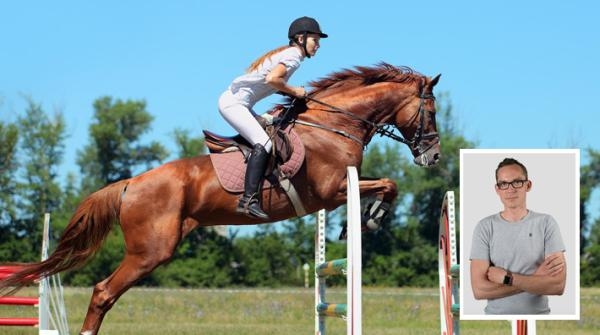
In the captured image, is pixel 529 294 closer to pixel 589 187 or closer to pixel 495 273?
pixel 495 273

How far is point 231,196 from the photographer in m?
7.55

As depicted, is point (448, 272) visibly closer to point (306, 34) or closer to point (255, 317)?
point (306, 34)

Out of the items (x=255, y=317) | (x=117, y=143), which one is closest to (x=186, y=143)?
(x=117, y=143)

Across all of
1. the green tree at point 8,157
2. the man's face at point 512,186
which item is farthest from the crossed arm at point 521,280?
the green tree at point 8,157

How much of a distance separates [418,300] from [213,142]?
13.3m

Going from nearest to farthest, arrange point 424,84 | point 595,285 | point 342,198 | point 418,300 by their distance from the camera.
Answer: point 342,198 < point 424,84 < point 418,300 < point 595,285

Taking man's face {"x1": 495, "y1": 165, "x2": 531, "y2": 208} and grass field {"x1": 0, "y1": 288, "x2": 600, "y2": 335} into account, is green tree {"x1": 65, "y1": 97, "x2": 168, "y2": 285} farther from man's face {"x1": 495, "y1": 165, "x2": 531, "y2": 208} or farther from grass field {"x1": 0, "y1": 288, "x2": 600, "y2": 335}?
man's face {"x1": 495, "y1": 165, "x2": 531, "y2": 208}

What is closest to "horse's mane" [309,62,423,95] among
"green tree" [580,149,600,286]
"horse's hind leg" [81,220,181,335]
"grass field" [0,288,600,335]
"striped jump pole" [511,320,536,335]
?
"horse's hind leg" [81,220,181,335]

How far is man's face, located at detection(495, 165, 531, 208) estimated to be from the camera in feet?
17.6

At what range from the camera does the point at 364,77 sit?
319 inches

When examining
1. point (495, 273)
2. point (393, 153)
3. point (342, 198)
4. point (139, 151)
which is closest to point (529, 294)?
point (495, 273)

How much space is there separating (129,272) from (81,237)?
579 mm

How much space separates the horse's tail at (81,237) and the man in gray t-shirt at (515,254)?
3.40 meters

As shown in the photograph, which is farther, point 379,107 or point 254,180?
point 379,107
